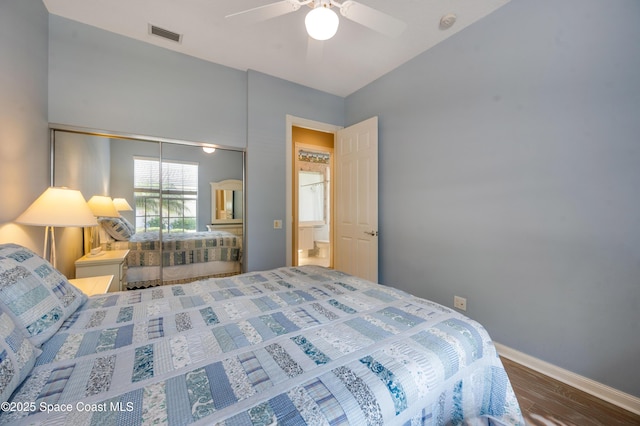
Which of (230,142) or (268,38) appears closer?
(268,38)

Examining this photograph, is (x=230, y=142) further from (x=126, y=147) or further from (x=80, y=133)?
(x=80, y=133)

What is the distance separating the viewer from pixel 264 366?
0.84 meters

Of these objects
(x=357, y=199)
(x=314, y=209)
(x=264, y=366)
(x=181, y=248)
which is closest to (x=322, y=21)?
(x=264, y=366)

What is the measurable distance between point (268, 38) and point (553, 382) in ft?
11.7

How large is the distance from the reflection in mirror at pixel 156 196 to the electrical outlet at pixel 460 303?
233 cm

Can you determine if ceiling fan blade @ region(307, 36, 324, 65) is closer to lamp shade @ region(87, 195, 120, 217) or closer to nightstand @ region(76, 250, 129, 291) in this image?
lamp shade @ region(87, 195, 120, 217)

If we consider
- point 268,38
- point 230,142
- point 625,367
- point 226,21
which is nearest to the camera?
point 625,367

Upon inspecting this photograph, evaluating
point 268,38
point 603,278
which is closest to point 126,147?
point 268,38

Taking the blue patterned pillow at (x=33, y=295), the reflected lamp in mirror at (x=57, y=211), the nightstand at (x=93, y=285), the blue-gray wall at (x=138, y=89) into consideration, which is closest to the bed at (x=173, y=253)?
the nightstand at (x=93, y=285)

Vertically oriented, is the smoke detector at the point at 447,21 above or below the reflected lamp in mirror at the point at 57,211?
above

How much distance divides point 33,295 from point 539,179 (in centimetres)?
291

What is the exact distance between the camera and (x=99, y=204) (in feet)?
7.45

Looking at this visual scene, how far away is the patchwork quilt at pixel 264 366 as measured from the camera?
26.1 inches

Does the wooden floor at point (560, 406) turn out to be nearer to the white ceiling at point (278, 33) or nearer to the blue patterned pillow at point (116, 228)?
the white ceiling at point (278, 33)
